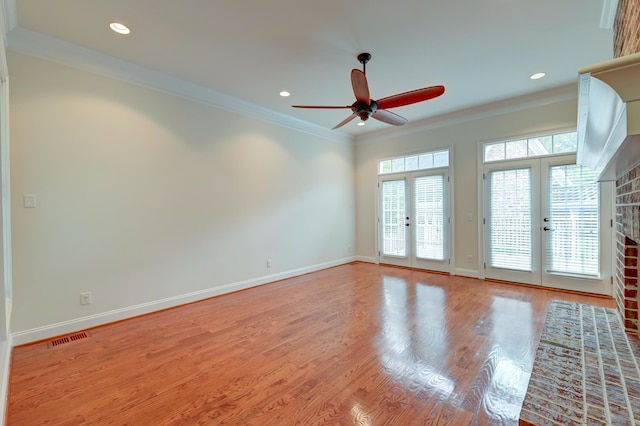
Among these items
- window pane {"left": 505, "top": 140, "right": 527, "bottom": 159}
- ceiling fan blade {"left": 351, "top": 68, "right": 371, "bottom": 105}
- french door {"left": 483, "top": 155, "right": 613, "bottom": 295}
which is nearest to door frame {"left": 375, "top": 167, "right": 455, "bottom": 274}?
french door {"left": 483, "top": 155, "right": 613, "bottom": 295}

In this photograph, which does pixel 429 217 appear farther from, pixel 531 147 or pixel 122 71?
pixel 122 71

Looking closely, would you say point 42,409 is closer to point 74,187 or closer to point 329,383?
point 329,383

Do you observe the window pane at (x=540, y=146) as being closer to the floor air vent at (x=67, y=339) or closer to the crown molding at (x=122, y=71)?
the crown molding at (x=122, y=71)

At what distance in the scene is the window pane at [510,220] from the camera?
174 inches

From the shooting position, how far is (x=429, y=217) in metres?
5.48

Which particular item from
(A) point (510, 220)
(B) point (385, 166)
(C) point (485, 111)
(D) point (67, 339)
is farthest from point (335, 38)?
(D) point (67, 339)

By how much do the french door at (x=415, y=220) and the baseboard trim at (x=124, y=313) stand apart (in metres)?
2.64

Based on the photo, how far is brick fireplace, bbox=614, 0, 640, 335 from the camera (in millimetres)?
1632

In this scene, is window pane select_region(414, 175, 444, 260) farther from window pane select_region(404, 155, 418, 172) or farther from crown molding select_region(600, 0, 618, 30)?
crown molding select_region(600, 0, 618, 30)

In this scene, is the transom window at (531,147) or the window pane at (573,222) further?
the transom window at (531,147)

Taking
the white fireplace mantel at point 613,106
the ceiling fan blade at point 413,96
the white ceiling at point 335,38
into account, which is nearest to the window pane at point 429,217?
the white ceiling at point 335,38

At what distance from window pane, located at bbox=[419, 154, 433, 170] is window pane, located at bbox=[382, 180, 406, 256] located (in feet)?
1.71

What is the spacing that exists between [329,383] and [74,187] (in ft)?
10.7

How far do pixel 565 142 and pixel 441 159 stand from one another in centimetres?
180
